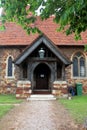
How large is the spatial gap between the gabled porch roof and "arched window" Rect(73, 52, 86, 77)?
4569mm

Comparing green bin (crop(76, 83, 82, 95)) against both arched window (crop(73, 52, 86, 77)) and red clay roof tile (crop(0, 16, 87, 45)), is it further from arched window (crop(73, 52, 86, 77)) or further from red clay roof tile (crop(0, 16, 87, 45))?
red clay roof tile (crop(0, 16, 87, 45))

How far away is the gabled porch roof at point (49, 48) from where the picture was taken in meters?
20.4

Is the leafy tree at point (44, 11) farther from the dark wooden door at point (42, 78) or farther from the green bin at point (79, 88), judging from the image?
the dark wooden door at point (42, 78)

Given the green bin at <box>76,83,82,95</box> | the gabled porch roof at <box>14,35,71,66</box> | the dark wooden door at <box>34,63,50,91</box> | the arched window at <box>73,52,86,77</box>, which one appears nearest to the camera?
the gabled porch roof at <box>14,35,71,66</box>

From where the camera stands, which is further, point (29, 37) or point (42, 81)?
point (29, 37)

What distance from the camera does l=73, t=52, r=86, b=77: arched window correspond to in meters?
24.9

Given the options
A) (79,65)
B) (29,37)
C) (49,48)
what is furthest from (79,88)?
(29,37)

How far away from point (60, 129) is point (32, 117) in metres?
2.59

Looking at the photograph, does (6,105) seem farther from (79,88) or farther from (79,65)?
(79,65)

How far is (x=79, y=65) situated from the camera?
985 inches

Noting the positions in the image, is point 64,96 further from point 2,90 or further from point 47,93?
point 2,90

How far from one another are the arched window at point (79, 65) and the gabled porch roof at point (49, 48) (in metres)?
4.57

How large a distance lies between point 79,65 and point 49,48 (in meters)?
5.33

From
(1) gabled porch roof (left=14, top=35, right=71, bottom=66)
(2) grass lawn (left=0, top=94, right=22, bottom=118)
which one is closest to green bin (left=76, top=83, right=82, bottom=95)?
(1) gabled porch roof (left=14, top=35, right=71, bottom=66)
